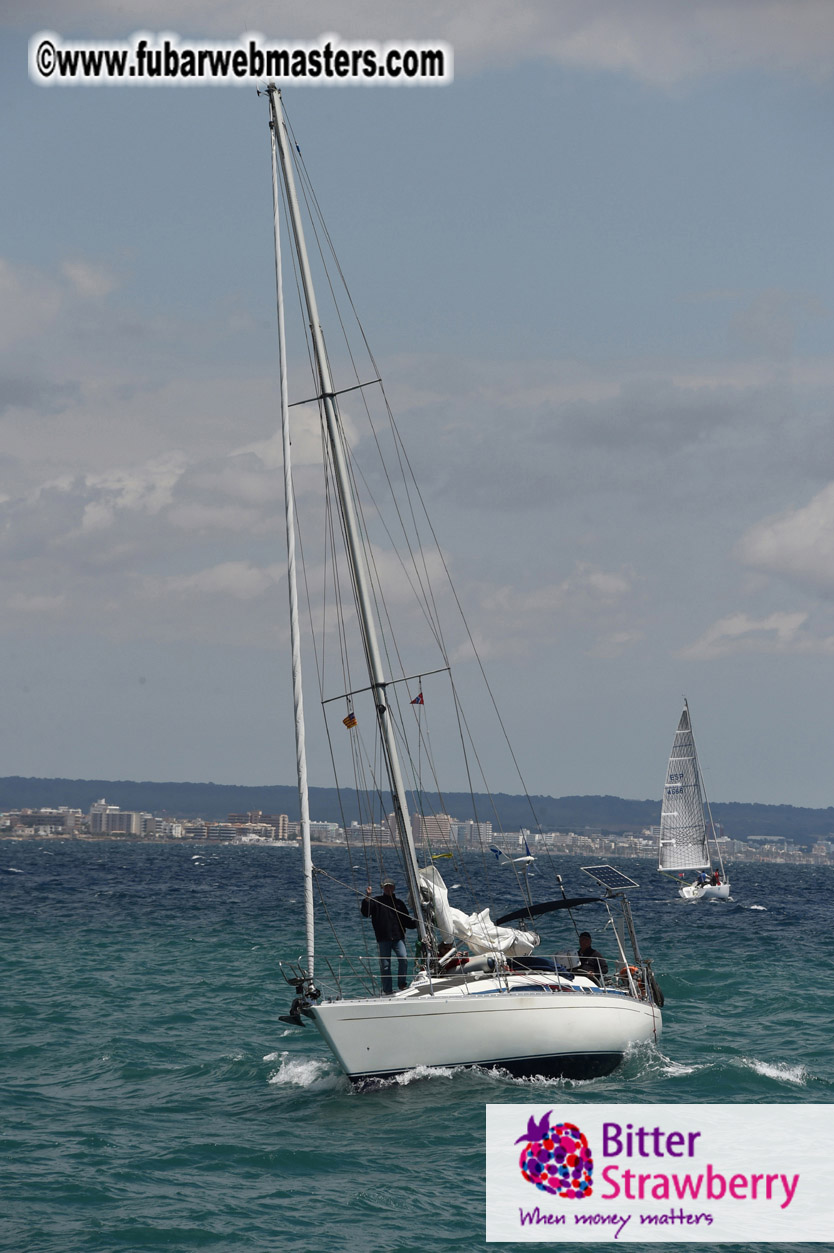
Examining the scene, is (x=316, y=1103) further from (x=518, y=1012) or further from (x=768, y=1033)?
(x=768, y=1033)

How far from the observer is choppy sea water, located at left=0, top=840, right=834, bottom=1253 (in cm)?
1556

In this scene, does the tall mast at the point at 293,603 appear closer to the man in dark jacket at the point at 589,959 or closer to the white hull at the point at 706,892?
the man in dark jacket at the point at 589,959

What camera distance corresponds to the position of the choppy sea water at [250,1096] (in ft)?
51.1

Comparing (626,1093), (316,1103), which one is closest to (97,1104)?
(316,1103)

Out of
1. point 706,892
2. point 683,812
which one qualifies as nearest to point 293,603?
point 706,892

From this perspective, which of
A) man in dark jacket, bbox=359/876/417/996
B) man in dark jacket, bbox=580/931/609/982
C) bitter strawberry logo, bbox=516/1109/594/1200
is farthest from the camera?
man in dark jacket, bbox=580/931/609/982

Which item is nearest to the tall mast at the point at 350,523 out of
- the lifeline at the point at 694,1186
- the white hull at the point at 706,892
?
the lifeline at the point at 694,1186

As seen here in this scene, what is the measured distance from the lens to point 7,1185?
1661cm

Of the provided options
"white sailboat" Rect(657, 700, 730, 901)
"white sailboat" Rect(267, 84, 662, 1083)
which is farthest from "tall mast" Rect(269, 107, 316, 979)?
"white sailboat" Rect(657, 700, 730, 901)

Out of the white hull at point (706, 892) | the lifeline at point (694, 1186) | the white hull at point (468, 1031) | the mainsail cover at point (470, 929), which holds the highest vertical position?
the mainsail cover at point (470, 929)

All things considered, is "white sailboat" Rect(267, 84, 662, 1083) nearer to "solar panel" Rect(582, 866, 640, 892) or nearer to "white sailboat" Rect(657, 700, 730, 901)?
"solar panel" Rect(582, 866, 640, 892)

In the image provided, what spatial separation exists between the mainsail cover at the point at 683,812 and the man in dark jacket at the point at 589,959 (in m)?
65.4

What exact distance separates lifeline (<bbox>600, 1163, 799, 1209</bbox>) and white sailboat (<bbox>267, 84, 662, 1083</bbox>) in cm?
444

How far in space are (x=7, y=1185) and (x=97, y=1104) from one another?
4446 mm
